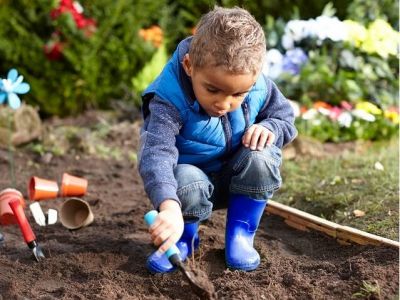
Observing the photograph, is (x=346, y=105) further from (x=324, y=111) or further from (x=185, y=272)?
(x=185, y=272)

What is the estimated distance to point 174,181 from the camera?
2750mm

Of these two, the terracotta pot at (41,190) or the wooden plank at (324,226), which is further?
the terracotta pot at (41,190)

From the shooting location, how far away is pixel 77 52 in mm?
6102

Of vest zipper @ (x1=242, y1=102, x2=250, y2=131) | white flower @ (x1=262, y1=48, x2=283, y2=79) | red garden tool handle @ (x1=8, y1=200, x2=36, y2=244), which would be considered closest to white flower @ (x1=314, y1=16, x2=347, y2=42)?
white flower @ (x1=262, y1=48, x2=283, y2=79)

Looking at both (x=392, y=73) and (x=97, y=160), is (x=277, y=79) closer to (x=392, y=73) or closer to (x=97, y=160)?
(x=392, y=73)

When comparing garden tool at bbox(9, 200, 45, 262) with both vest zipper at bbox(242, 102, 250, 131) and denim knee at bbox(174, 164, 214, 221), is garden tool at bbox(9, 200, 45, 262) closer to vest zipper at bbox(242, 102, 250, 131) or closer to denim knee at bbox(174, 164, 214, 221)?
denim knee at bbox(174, 164, 214, 221)

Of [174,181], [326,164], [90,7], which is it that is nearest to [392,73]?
[326,164]

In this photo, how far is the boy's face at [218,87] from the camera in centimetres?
269

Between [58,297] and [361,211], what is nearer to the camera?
[58,297]

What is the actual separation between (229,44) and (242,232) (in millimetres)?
867

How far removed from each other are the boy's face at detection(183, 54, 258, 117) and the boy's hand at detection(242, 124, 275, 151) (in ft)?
0.67

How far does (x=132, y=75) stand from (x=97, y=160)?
5.15 ft

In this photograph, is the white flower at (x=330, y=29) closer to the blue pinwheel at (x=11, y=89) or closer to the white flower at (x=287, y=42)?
the white flower at (x=287, y=42)

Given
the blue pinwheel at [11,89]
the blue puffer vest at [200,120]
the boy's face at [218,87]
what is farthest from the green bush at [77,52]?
the boy's face at [218,87]
